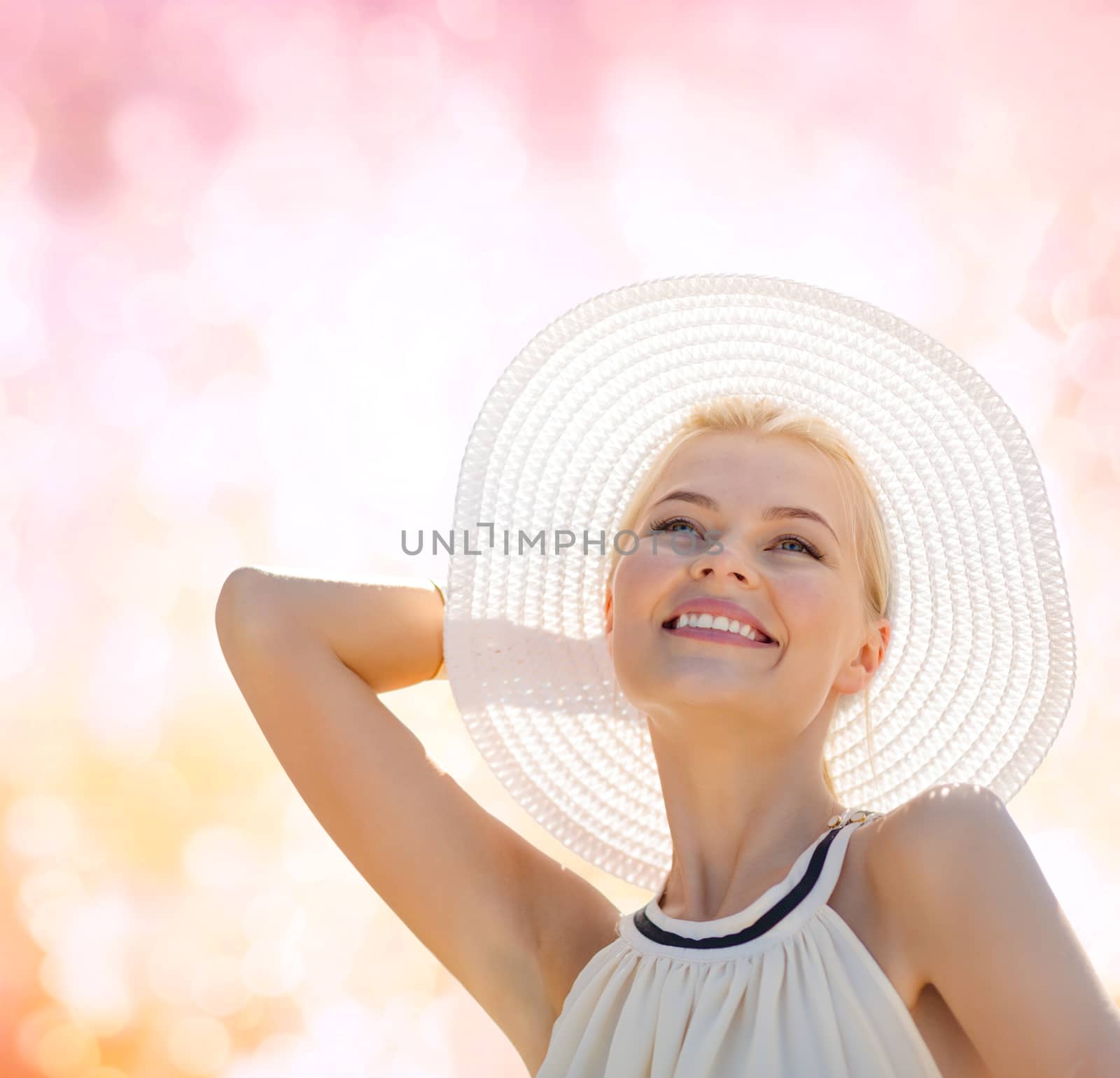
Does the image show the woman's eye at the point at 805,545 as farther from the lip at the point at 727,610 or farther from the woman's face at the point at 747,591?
the lip at the point at 727,610

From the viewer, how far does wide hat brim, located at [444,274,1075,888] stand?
5.42ft

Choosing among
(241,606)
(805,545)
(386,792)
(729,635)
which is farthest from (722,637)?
(241,606)

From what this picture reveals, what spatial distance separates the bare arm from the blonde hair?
0.46m

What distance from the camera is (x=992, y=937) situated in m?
1.15

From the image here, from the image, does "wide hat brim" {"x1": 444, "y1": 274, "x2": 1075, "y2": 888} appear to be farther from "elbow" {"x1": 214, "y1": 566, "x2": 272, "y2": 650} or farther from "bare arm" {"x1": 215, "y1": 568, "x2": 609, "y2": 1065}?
"elbow" {"x1": 214, "y1": 566, "x2": 272, "y2": 650}

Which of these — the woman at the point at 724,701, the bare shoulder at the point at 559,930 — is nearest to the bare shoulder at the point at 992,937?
the woman at the point at 724,701

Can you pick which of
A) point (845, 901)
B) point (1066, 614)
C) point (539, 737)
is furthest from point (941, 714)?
point (539, 737)

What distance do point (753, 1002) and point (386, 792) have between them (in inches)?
23.3

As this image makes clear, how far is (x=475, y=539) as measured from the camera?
182 cm

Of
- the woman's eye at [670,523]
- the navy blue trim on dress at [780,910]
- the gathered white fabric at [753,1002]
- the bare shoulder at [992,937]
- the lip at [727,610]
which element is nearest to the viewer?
the bare shoulder at [992,937]

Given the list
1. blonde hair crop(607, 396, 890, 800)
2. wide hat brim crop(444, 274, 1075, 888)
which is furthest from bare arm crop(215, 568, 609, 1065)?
blonde hair crop(607, 396, 890, 800)

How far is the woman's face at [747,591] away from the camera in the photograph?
4.68 feet

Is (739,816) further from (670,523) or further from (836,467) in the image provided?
(836,467)

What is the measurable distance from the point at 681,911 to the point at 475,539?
0.64 metres
